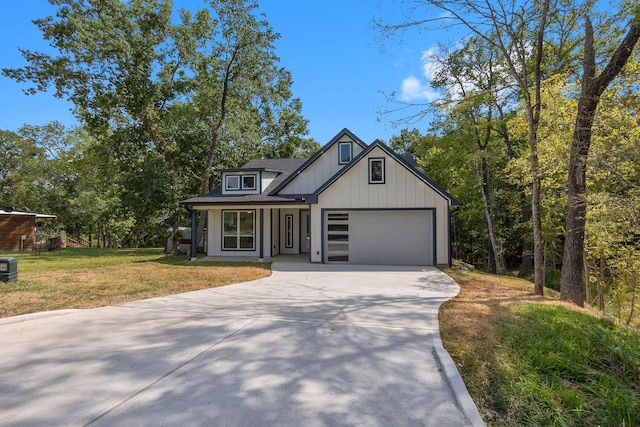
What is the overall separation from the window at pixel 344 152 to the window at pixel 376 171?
9.81 feet

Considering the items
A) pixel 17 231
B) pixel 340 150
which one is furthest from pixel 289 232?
pixel 17 231

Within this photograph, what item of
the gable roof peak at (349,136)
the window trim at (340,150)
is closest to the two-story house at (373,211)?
the window trim at (340,150)

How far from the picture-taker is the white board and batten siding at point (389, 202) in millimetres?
13445

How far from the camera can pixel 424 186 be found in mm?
13492

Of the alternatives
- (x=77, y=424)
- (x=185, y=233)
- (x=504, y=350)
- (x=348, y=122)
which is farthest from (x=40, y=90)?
(x=504, y=350)

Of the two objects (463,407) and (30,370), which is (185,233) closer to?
Result: (30,370)

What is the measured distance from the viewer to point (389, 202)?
13.7m

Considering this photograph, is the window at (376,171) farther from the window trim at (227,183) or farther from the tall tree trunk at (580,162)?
the window trim at (227,183)

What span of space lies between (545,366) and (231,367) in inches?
136

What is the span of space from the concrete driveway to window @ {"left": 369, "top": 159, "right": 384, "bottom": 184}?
7.59 m

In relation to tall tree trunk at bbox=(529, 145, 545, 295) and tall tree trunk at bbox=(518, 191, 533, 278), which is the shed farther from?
tall tree trunk at bbox=(518, 191, 533, 278)

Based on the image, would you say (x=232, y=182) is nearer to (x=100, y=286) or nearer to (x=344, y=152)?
(x=344, y=152)

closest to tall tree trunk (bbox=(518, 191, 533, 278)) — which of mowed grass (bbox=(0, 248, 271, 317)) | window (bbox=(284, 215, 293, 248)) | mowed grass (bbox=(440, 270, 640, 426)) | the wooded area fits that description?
the wooded area

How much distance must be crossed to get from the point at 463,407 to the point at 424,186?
441 inches
